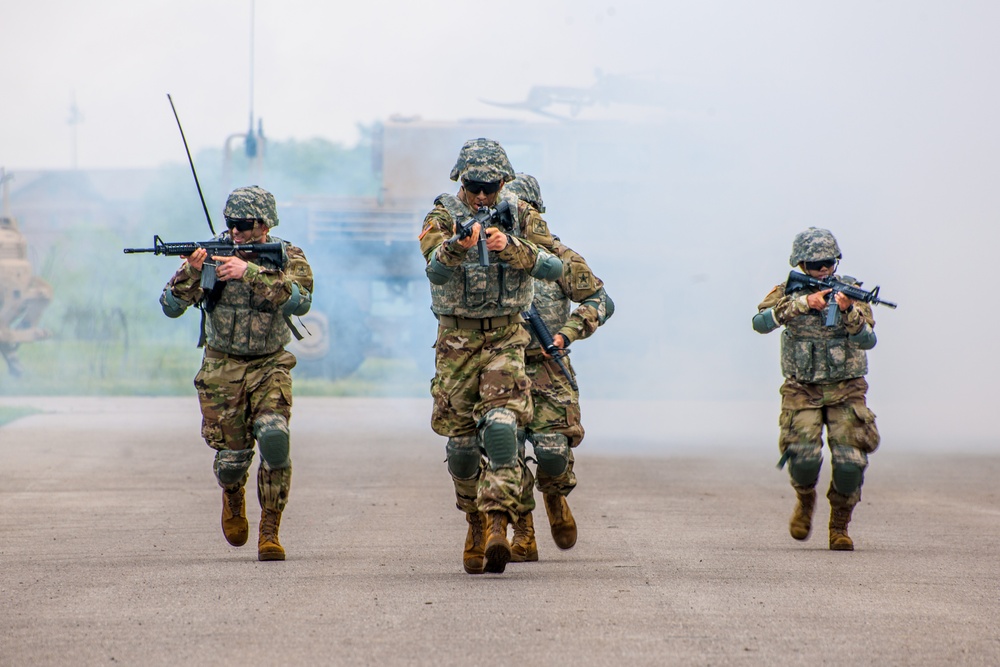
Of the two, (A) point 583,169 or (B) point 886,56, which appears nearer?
(B) point 886,56

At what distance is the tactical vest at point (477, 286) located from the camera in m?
6.74

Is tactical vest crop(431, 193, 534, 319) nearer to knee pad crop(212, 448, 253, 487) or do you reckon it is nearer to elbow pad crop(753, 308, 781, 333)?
knee pad crop(212, 448, 253, 487)

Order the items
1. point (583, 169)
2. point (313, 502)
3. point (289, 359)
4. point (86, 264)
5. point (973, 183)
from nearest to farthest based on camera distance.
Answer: point (289, 359), point (313, 502), point (973, 183), point (583, 169), point (86, 264)

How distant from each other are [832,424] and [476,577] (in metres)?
2.48

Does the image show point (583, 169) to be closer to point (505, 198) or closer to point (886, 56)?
point (886, 56)

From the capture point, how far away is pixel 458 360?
683 cm

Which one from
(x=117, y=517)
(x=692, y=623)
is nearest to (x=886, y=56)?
(x=117, y=517)

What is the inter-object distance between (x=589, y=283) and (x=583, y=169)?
558 inches

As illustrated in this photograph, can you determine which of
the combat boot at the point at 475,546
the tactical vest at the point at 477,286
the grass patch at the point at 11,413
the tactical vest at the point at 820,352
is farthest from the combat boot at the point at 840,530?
the grass patch at the point at 11,413

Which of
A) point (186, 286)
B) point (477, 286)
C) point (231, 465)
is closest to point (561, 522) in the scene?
point (477, 286)

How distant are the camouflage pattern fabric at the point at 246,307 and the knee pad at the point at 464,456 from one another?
1041 mm

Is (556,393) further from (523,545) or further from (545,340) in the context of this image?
(523,545)

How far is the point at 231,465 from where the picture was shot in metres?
7.43

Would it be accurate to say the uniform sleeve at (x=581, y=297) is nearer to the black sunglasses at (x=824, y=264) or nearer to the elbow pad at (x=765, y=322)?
the elbow pad at (x=765, y=322)
